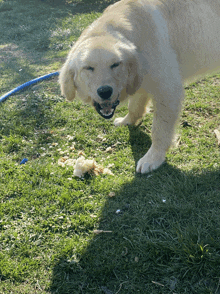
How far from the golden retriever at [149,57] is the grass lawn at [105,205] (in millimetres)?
517

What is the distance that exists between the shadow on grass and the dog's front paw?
0.35 meters

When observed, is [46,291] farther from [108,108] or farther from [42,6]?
[42,6]

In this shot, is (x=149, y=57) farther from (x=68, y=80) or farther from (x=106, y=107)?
(x=68, y=80)

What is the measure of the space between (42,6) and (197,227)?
37.7 ft

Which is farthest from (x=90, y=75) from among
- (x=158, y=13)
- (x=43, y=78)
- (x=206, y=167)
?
(x=43, y=78)

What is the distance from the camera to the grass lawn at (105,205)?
2.24 m

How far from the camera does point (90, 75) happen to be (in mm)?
2689

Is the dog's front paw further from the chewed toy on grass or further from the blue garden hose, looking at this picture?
the blue garden hose

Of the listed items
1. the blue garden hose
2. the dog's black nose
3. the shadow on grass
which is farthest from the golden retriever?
the blue garden hose

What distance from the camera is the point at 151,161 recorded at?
3387mm

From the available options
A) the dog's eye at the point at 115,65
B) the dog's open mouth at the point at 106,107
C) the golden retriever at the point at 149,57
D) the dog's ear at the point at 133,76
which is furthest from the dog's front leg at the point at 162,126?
the dog's eye at the point at 115,65

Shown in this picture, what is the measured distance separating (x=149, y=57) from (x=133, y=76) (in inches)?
11.1

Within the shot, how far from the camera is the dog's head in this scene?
2.62 meters

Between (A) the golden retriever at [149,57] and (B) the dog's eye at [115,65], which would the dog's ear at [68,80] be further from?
(B) the dog's eye at [115,65]
